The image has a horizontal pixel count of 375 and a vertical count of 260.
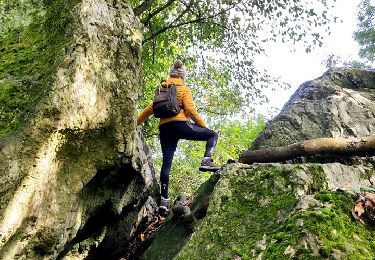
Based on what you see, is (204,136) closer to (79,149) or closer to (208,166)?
(208,166)

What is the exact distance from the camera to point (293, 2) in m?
13.7

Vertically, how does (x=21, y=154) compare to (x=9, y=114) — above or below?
below

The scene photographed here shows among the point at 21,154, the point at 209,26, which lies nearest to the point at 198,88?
the point at 209,26

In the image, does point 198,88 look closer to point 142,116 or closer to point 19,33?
point 142,116

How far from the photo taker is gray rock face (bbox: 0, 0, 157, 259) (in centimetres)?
385

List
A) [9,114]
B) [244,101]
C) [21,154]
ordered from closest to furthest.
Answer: [21,154] < [9,114] < [244,101]

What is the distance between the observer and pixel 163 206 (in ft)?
25.4

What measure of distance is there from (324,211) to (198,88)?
17.3 meters

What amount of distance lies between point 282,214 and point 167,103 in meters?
3.39

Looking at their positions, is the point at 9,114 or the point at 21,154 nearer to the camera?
the point at 21,154

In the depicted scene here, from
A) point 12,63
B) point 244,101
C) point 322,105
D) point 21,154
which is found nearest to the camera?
point 21,154

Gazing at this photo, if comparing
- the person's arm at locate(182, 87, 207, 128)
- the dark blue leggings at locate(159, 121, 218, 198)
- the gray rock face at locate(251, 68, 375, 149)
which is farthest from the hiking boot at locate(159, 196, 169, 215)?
the gray rock face at locate(251, 68, 375, 149)

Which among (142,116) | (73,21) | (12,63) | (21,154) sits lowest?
(142,116)

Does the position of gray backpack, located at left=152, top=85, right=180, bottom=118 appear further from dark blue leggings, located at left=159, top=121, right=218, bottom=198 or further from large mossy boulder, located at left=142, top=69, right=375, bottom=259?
large mossy boulder, located at left=142, top=69, right=375, bottom=259
